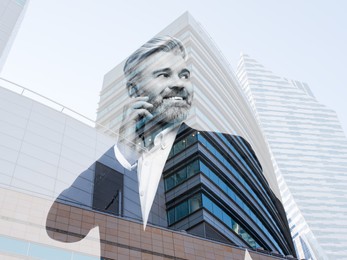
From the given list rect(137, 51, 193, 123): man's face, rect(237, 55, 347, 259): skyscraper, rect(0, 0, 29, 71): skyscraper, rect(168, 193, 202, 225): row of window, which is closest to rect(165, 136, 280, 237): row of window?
rect(168, 193, 202, 225): row of window

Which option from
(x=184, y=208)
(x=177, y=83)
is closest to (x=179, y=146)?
(x=184, y=208)

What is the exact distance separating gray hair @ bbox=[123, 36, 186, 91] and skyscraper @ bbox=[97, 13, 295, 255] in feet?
58.2

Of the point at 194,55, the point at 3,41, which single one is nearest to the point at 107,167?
the point at 194,55

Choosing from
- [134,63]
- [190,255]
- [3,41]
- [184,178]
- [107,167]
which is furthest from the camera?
[3,41]

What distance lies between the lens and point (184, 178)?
4109cm

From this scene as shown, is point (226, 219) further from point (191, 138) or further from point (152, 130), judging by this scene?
point (152, 130)

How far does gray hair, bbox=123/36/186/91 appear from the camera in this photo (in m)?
21.1

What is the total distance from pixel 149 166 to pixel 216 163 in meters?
15.0

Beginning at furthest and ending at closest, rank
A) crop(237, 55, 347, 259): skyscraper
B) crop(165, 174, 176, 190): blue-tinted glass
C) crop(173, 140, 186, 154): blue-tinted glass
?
crop(237, 55, 347, 259): skyscraper < crop(173, 140, 186, 154): blue-tinted glass < crop(165, 174, 176, 190): blue-tinted glass

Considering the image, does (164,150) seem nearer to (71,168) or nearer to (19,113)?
(71,168)

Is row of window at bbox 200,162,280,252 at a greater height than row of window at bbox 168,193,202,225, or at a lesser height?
greater

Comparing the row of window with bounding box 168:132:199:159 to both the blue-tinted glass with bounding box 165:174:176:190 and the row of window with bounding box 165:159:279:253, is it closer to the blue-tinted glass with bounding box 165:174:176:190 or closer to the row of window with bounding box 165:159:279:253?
the row of window with bounding box 165:159:279:253

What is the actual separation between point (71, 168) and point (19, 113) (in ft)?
18.6

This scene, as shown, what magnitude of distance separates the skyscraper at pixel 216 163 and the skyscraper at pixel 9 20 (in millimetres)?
109718
